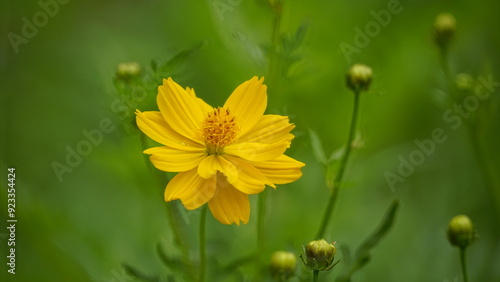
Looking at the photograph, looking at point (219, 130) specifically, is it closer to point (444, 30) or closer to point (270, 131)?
point (270, 131)

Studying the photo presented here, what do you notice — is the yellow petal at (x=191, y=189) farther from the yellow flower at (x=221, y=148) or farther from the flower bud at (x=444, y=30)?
the flower bud at (x=444, y=30)

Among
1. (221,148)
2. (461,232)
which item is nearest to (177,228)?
(221,148)

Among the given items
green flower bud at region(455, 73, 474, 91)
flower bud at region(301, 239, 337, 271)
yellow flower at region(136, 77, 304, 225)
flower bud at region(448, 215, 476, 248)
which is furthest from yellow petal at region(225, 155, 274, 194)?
green flower bud at region(455, 73, 474, 91)

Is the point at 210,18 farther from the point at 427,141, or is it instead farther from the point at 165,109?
the point at 165,109

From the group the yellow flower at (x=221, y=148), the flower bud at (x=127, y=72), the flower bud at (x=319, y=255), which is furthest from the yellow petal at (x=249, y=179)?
the flower bud at (x=127, y=72)

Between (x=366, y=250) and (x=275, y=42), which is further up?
(x=275, y=42)

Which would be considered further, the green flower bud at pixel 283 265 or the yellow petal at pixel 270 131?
the green flower bud at pixel 283 265
